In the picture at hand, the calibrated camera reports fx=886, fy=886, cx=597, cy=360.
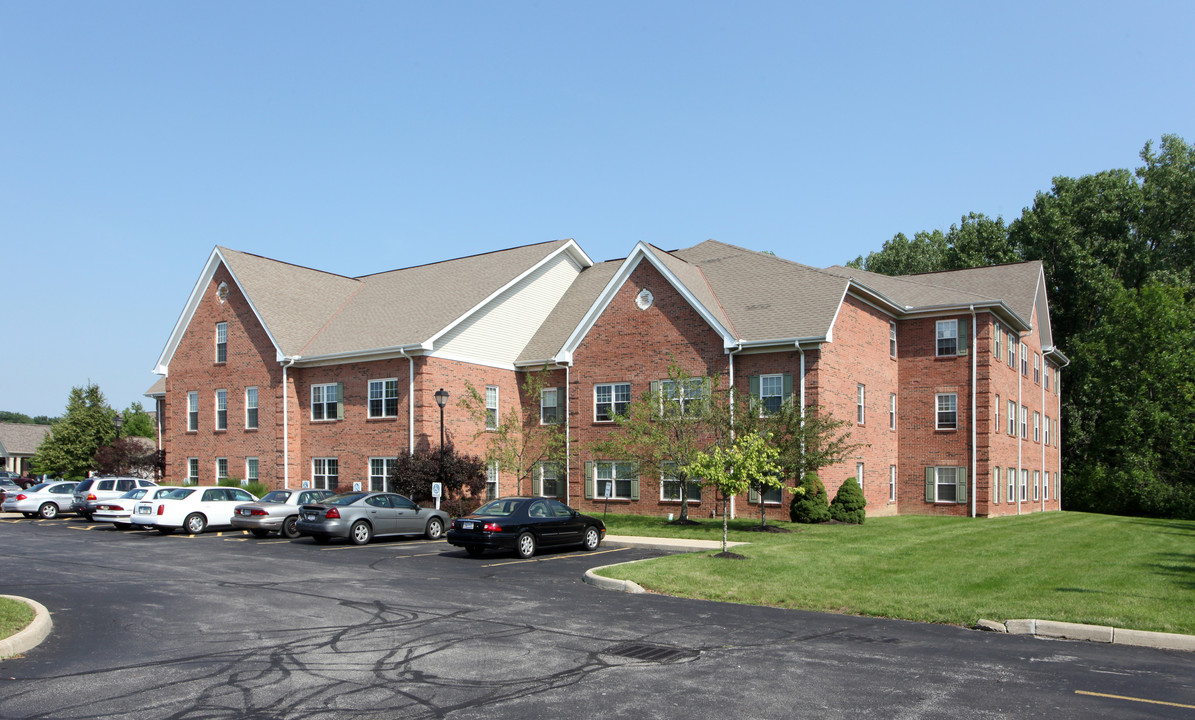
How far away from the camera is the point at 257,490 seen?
36.6m

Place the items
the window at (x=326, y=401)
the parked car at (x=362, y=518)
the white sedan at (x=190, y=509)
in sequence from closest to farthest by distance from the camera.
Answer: the parked car at (x=362, y=518)
the white sedan at (x=190, y=509)
the window at (x=326, y=401)

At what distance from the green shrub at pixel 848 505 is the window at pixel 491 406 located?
13.8m

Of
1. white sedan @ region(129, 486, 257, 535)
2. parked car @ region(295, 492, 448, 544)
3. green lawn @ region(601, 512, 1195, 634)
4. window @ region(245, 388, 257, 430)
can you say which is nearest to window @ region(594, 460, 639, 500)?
green lawn @ region(601, 512, 1195, 634)

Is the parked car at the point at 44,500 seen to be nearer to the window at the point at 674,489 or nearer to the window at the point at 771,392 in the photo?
the window at the point at 674,489

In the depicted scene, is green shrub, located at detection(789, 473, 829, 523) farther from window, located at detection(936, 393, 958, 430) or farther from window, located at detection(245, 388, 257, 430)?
window, located at detection(245, 388, 257, 430)

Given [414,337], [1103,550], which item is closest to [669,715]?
[1103,550]

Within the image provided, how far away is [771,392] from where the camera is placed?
3042 cm

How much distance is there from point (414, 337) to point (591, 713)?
90.4 ft

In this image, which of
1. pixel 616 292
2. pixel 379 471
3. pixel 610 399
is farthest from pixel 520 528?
pixel 379 471

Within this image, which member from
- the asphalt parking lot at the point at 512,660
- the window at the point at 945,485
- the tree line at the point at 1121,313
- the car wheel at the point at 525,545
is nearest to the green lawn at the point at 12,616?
the asphalt parking lot at the point at 512,660

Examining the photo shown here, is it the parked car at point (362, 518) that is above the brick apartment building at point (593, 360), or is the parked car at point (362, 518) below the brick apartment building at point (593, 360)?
below

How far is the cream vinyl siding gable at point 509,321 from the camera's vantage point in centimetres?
3494

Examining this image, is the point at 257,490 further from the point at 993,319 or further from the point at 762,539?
the point at 993,319

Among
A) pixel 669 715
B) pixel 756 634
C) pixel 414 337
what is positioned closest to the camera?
pixel 669 715
